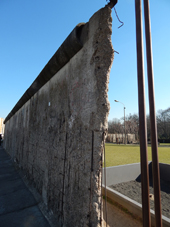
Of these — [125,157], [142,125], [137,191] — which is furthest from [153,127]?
[125,157]

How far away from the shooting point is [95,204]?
4.42 ft

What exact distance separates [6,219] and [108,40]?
2.70 meters

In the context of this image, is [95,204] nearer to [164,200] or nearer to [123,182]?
[164,200]

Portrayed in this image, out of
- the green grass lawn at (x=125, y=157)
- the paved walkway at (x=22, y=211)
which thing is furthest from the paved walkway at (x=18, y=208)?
the green grass lawn at (x=125, y=157)

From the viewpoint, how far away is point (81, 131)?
1.64m

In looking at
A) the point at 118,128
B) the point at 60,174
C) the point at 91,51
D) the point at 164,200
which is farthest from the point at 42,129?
the point at 118,128

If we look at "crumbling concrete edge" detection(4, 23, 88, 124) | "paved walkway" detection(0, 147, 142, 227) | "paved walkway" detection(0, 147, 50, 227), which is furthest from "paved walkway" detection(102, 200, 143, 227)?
"crumbling concrete edge" detection(4, 23, 88, 124)

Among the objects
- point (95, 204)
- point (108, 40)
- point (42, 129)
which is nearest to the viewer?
point (95, 204)

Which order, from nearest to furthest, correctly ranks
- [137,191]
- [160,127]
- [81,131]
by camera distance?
[81,131], [137,191], [160,127]

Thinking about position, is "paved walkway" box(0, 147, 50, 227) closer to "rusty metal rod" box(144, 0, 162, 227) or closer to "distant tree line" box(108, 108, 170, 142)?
"rusty metal rod" box(144, 0, 162, 227)

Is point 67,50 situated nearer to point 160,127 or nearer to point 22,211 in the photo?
point 22,211

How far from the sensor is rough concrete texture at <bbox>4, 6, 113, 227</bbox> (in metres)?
1.42

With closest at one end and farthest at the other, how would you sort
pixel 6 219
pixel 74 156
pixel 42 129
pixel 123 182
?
pixel 74 156 → pixel 6 219 → pixel 42 129 → pixel 123 182

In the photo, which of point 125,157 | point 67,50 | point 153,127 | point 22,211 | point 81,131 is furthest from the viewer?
point 125,157
